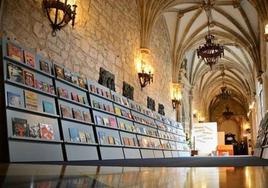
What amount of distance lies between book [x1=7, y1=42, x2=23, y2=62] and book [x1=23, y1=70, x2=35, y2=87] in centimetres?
18

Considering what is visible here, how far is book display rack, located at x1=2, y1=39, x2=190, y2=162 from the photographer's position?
12.3ft

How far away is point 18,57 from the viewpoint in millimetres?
4004

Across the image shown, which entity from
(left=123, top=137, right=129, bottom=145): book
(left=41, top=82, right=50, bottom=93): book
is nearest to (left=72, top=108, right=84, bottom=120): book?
(left=41, top=82, right=50, bottom=93): book

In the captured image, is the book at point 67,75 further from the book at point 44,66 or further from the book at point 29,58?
the book at point 29,58

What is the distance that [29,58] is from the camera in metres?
4.22

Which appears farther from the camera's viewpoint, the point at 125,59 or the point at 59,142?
the point at 125,59

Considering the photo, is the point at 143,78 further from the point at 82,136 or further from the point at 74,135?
the point at 74,135

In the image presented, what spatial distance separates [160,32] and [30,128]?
333 inches

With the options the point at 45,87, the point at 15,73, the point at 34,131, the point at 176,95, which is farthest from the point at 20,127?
the point at 176,95

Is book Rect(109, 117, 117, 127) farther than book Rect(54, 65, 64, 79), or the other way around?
book Rect(109, 117, 117, 127)

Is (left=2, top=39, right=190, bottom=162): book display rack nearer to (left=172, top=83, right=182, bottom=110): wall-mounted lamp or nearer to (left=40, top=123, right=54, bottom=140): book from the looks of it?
(left=40, top=123, right=54, bottom=140): book

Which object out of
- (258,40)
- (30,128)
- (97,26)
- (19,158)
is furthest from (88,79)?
(258,40)

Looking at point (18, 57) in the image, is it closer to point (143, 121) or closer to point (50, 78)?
point (50, 78)

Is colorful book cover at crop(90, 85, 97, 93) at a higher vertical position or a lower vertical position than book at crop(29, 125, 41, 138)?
higher
